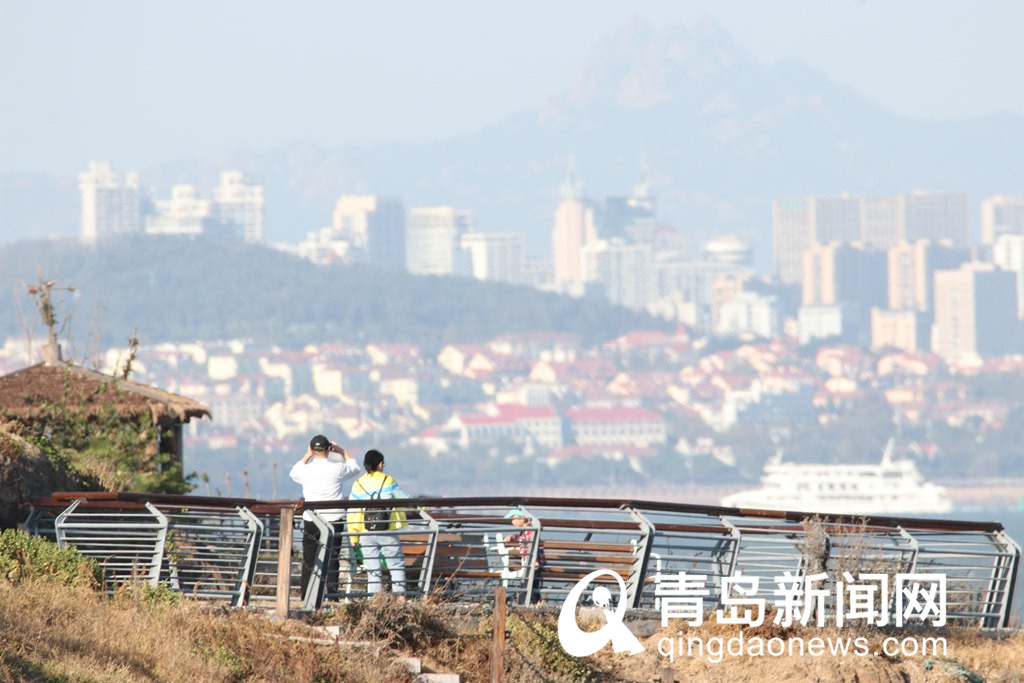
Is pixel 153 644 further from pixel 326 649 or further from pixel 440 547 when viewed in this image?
pixel 440 547

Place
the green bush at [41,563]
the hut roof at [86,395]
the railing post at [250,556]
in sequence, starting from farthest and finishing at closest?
the hut roof at [86,395] < the railing post at [250,556] < the green bush at [41,563]

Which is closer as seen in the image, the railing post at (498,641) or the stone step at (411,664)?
the railing post at (498,641)

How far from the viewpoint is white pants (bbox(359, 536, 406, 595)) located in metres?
10.4

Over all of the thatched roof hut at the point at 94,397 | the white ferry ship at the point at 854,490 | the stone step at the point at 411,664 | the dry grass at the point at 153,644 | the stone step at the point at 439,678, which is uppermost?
the thatched roof hut at the point at 94,397

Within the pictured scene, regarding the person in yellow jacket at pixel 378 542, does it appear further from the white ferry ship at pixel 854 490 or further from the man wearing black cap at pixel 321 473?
the white ferry ship at pixel 854 490

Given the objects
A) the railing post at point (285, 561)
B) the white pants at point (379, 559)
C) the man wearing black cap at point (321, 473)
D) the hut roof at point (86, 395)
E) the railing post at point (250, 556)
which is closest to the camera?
the railing post at point (285, 561)

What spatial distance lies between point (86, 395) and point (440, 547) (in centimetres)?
791

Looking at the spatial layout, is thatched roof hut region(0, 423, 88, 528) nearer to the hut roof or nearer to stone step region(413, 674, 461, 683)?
stone step region(413, 674, 461, 683)

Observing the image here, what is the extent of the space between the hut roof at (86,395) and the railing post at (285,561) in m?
7.94

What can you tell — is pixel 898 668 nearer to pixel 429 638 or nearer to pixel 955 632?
pixel 955 632

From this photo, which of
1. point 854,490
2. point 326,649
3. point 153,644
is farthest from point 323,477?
point 854,490

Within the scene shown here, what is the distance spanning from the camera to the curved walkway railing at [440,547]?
10.4 metres

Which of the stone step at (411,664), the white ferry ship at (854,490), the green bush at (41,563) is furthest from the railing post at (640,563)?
the white ferry ship at (854,490)

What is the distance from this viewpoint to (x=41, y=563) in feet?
33.1
